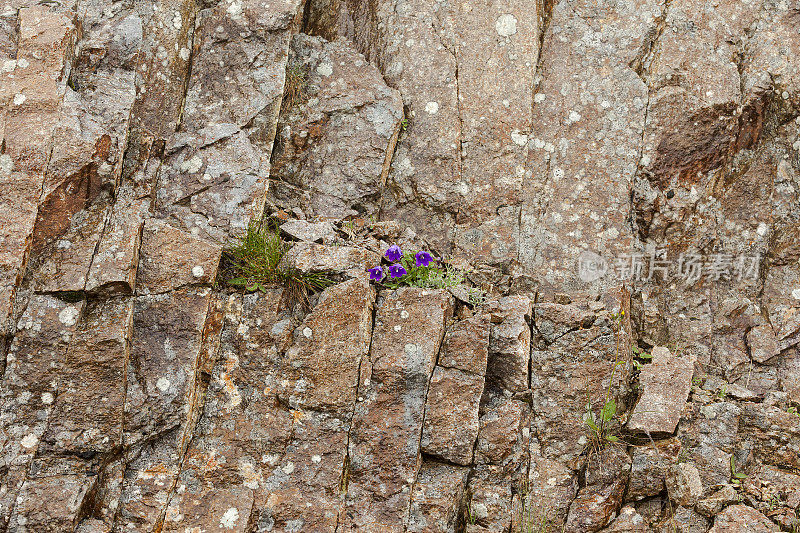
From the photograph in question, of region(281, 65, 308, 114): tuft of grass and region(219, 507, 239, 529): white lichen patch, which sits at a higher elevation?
region(281, 65, 308, 114): tuft of grass

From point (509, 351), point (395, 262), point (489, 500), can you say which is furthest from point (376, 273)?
point (489, 500)

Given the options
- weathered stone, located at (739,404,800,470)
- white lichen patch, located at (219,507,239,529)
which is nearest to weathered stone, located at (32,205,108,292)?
white lichen patch, located at (219,507,239,529)

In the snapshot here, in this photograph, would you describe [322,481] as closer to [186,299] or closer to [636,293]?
[186,299]

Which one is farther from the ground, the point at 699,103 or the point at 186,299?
the point at 699,103

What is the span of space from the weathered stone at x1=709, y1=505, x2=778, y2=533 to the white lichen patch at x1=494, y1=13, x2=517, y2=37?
4865 mm

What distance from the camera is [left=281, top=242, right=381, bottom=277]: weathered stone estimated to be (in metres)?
5.55

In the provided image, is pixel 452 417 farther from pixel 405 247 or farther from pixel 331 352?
pixel 405 247

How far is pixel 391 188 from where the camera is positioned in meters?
6.69

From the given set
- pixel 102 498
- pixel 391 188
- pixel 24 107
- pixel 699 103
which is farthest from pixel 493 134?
A: pixel 102 498

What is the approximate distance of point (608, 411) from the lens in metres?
5.57

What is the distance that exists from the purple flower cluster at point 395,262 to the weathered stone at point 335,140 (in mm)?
867

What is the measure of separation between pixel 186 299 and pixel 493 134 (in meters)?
3.38

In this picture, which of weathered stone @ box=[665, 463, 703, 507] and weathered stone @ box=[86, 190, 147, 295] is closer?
weathered stone @ box=[86, 190, 147, 295]

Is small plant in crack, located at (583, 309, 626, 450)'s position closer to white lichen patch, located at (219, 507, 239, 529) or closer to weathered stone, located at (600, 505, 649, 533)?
weathered stone, located at (600, 505, 649, 533)
